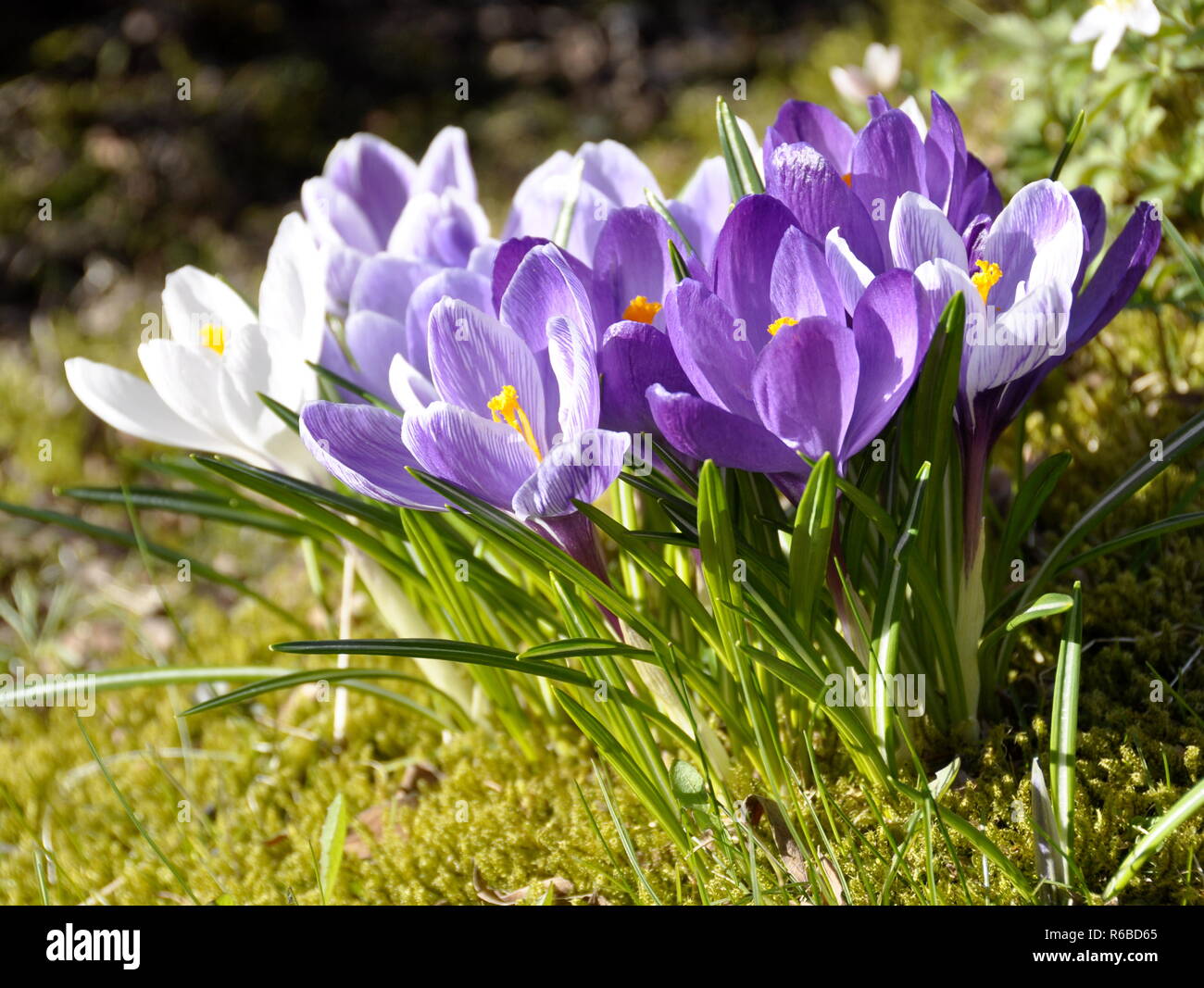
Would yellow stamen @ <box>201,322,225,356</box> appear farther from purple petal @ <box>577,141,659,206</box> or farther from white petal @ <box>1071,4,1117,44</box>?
white petal @ <box>1071,4,1117,44</box>

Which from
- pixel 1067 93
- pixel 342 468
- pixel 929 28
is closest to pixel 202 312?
pixel 342 468

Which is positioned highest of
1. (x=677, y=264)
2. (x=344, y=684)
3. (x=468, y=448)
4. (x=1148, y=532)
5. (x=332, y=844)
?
(x=677, y=264)

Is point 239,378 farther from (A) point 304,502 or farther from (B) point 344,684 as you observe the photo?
(B) point 344,684

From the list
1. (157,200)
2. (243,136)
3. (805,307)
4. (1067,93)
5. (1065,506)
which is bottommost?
(1065,506)

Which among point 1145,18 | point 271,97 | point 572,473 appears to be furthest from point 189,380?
point 271,97

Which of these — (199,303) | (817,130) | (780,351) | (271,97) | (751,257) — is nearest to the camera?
(780,351)

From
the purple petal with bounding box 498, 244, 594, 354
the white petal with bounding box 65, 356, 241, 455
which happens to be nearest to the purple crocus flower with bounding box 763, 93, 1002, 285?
the purple petal with bounding box 498, 244, 594, 354
